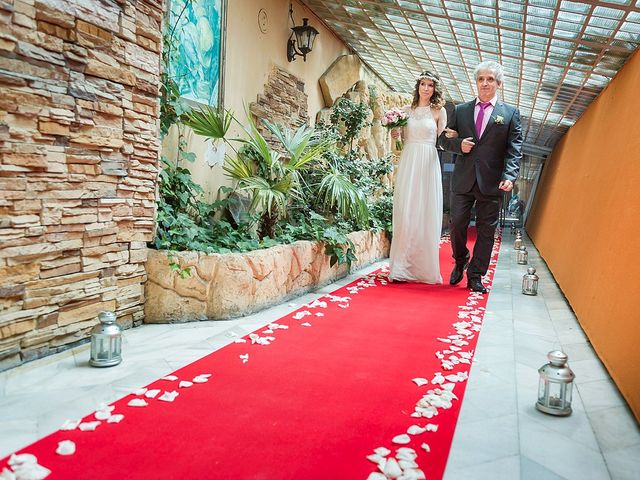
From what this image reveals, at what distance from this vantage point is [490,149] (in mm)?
4312

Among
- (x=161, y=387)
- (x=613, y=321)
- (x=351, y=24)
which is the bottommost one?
(x=161, y=387)

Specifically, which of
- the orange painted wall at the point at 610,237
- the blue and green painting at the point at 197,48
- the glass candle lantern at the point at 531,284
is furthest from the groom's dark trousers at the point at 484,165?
the blue and green painting at the point at 197,48

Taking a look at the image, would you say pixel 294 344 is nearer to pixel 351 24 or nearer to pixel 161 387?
pixel 161 387

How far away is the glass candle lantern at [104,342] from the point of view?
2.27 m

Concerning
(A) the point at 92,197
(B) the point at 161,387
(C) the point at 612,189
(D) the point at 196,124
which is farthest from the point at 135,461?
(C) the point at 612,189

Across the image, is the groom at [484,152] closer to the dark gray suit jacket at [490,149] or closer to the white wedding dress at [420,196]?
the dark gray suit jacket at [490,149]

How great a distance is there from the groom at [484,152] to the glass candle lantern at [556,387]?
2.46m

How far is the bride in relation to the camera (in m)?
4.63

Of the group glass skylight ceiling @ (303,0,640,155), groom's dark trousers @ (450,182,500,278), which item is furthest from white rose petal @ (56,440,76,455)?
glass skylight ceiling @ (303,0,640,155)

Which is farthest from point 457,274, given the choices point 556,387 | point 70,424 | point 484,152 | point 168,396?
point 70,424

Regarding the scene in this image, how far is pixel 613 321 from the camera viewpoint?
2434mm

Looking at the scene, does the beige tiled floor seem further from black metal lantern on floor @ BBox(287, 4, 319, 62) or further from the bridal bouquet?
black metal lantern on floor @ BBox(287, 4, 319, 62)

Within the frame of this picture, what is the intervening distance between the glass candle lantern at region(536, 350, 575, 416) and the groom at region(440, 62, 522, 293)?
2.46 metres

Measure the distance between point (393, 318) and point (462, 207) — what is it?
1588 mm
